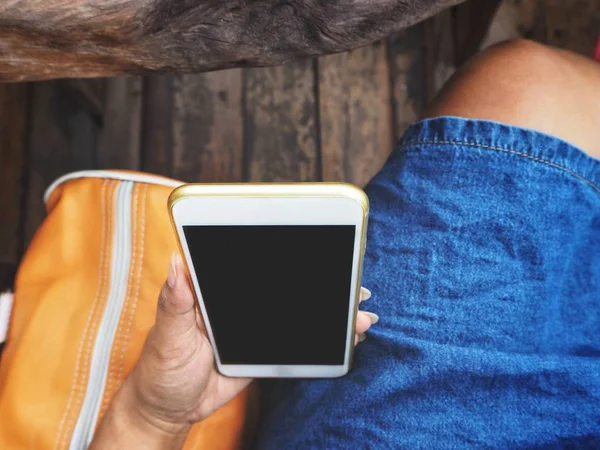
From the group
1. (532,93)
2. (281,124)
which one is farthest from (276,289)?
(281,124)

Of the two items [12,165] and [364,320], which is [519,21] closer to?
[364,320]

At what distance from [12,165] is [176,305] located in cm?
85

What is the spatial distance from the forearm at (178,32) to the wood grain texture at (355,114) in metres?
0.59

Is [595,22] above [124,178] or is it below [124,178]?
above

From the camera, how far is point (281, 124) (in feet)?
3.86

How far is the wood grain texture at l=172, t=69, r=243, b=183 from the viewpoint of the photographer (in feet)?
3.82

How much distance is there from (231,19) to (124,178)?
24 cm

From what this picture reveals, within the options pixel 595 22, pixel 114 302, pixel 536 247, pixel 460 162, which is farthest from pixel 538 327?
pixel 595 22

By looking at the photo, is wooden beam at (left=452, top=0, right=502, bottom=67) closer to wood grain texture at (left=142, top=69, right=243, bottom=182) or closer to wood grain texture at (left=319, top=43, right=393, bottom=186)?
wood grain texture at (left=319, top=43, right=393, bottom=186)

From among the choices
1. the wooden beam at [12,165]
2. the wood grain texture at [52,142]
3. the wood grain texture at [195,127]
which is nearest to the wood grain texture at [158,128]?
the wood grain texture at [195,127]

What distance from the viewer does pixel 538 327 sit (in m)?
0.59

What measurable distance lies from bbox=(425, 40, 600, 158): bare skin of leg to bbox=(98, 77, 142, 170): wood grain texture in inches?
28.9

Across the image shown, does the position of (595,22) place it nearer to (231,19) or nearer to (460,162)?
(460,162)

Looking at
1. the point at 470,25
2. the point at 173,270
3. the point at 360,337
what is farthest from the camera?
the point at 470,25
